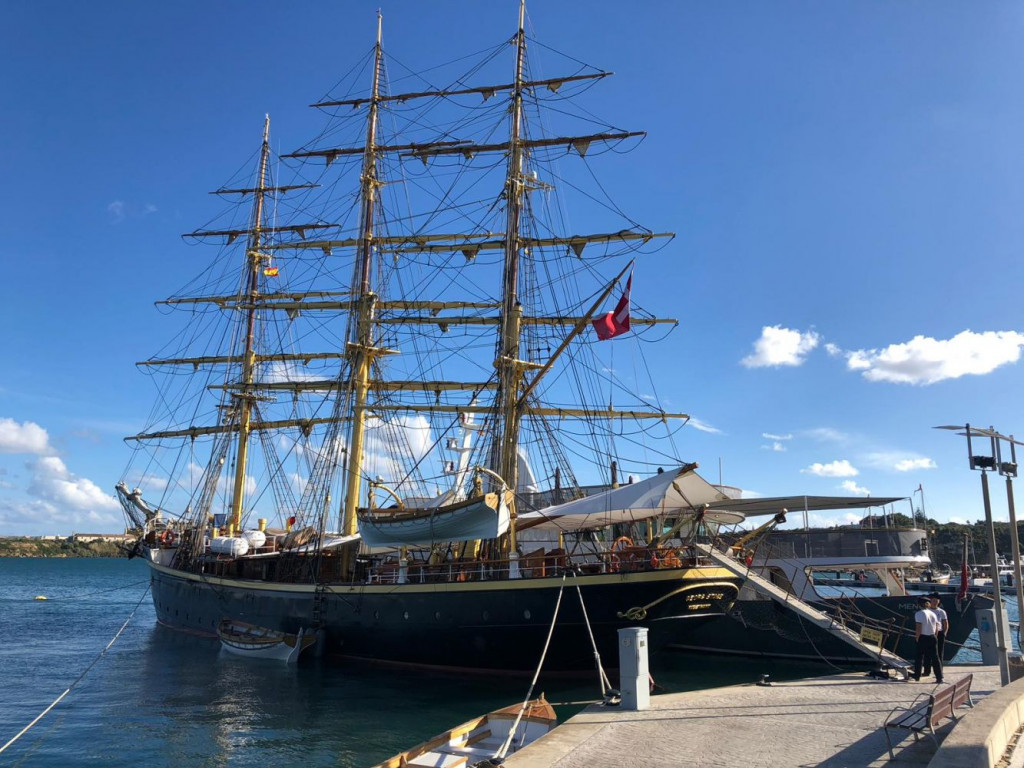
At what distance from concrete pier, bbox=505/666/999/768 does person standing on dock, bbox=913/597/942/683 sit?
426 mm

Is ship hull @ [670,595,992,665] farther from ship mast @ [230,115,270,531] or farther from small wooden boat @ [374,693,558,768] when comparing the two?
ship mast @ [230,115,270,531]

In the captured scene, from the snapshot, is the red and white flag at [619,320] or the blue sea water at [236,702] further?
the red and white flag at [619,320]

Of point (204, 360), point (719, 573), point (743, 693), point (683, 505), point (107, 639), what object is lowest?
point (107, 639)

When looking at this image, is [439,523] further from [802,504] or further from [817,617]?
[802,504]

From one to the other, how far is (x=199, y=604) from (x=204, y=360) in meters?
19.7

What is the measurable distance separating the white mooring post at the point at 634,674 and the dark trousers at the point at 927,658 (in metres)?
5.86

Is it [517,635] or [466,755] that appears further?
[517,635]

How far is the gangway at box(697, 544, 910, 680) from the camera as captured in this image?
15.2 metres

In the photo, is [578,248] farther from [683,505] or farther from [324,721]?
[324,721]

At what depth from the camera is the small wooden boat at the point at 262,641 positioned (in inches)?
987

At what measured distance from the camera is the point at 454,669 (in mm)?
22219

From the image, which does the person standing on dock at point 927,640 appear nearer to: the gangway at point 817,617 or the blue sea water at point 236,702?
the gangway at point 817,617

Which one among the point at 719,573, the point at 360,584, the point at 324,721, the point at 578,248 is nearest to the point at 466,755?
the point at 324,721

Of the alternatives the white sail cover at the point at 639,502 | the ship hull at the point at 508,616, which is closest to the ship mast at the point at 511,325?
the white sail cover at the point at 639,502
